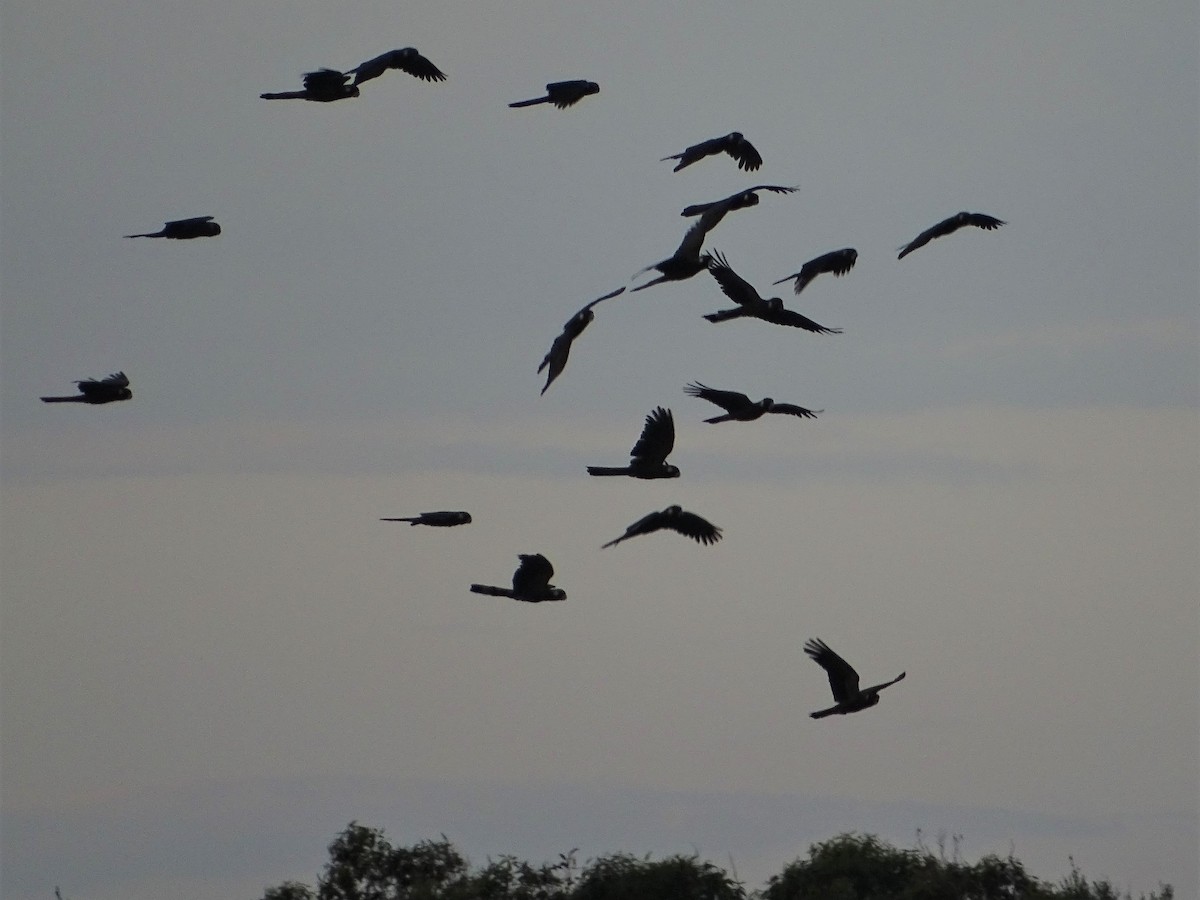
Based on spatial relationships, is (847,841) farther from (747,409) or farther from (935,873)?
(747,409)

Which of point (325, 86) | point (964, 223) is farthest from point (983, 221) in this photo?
point (325, 86)

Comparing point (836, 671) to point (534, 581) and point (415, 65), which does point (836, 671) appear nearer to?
point (534, 581)

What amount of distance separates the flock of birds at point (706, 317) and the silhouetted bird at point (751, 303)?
1 centimetres

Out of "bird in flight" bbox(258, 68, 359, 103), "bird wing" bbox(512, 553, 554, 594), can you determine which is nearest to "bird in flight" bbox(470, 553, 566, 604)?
"bird wing" bbox(512, 553, 554, 594)

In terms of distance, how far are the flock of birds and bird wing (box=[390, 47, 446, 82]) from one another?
1 centimetres

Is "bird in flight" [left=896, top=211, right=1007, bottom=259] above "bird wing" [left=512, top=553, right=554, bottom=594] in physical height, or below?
above

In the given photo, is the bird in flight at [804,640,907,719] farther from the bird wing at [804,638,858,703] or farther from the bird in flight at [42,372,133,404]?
the bird in flight at [42,372,133,404]

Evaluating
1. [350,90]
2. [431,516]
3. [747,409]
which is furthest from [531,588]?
→ [350,90]

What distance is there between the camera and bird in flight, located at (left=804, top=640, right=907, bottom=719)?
2938 centimetres

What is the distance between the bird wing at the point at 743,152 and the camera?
3381 cm

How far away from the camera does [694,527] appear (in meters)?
27.9

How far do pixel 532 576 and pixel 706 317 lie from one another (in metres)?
3.93

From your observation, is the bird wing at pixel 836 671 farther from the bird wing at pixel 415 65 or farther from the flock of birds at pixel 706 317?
the bird wing at pixel 415 65

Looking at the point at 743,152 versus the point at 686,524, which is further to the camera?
the point at 743,152
